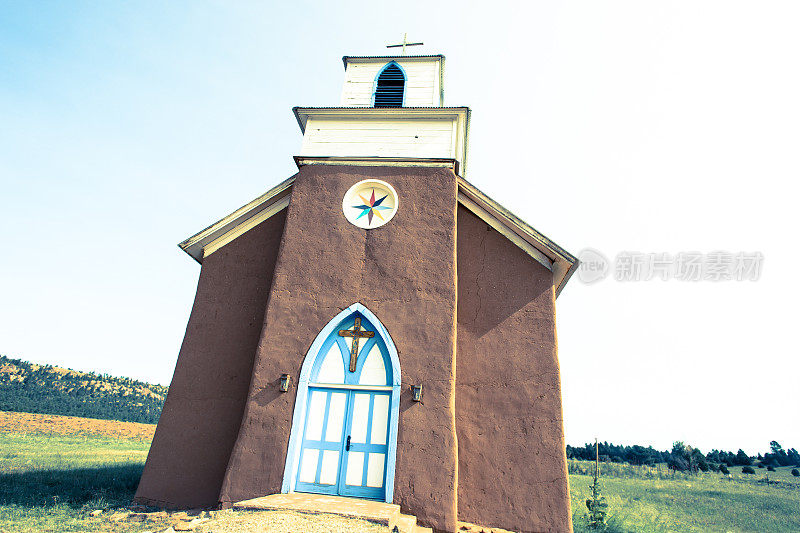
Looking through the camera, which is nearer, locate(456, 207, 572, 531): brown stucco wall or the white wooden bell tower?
locate(456, 207, 572, 531): brown stucco wall

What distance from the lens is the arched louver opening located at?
11.9 m

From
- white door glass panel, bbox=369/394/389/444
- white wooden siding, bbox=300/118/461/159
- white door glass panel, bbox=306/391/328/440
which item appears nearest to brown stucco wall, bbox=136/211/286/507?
white door glass panel, bbox=306/391/328/440

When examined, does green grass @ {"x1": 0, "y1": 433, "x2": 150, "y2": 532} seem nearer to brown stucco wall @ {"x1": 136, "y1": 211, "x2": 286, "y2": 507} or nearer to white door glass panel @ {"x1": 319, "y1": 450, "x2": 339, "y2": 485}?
brown stucco wall @ {"x1": 136, "y1": 211, "x2": 286, "y2": 507}

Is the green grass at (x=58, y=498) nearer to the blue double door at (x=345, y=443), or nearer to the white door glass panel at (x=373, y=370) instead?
the blue double door at (x=345, y=443)

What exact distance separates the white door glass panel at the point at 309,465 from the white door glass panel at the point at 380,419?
39.5 inches

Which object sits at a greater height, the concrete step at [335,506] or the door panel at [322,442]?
the door panel at [322,442]

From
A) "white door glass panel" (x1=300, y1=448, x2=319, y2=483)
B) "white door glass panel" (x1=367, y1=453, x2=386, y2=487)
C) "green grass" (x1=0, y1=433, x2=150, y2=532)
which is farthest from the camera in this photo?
"white door glass panel" (x1=300, y1=448, x2=319, y2=483)

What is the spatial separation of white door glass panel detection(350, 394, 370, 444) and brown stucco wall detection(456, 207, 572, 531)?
5.64 ft

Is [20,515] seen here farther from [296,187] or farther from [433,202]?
[433,202]

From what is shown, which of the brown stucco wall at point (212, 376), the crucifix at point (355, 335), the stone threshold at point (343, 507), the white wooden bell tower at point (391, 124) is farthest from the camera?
the white wooden bell tower at point (391, 124)

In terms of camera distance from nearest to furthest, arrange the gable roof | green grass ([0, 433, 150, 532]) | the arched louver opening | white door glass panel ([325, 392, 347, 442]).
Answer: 1. green grass ([0, 433, 150, 532])
2. white door glass panel ([325, 392, 347, 442])
3. the gable roof
4. the arched louver opening

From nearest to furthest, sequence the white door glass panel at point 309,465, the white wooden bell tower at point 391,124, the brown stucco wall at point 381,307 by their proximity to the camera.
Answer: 1. the brown stucco wall at point 381,307
2. the white door glass panel at point 309,465
3. the white wooden bell tower at point 391,124

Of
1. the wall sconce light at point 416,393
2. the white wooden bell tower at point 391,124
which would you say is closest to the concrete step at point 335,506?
the wall sconce light at point 416,393

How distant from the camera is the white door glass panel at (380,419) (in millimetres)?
7906
